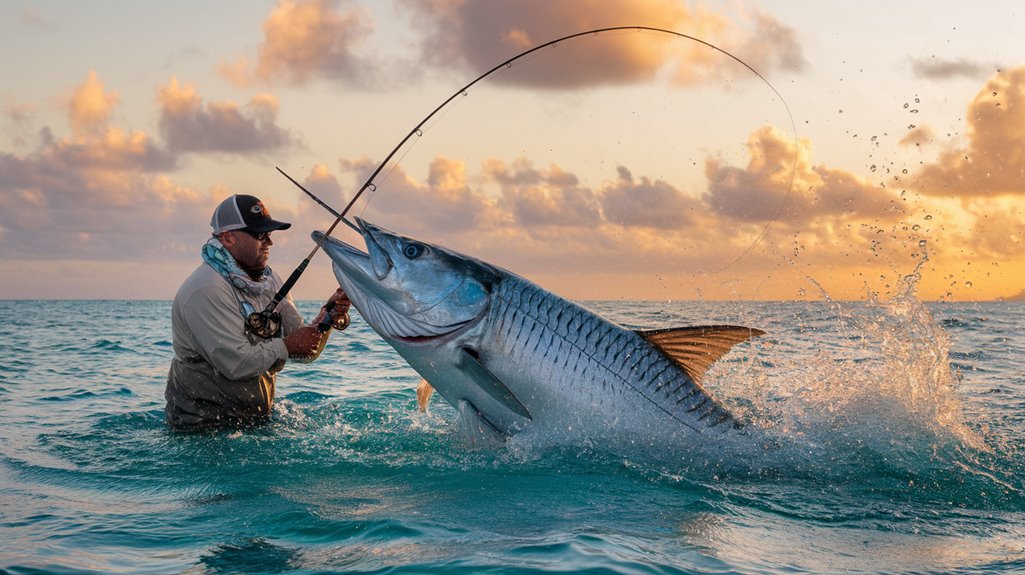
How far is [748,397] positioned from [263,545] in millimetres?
6242

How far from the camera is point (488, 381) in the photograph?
491 centimetres

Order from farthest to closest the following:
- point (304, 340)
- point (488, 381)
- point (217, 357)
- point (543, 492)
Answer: point (304, 340) → point (217, 357) → point (488, 381) → point (543, 492)

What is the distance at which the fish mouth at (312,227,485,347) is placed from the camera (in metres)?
5.04

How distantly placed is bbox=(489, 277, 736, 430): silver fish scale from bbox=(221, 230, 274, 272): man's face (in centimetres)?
198

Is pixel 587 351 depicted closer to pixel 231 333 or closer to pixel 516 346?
pixel 516 346

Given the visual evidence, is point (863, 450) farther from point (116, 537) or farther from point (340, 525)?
point (116, 537)

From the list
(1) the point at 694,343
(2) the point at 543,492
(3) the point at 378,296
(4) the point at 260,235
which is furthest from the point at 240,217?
(1) the point at 694,343

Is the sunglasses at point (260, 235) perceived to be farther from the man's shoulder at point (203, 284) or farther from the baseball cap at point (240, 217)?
the man's shoulder at point (203, 284)

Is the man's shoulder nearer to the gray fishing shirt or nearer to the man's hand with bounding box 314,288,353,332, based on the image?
the gray fishing shirt

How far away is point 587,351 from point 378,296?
48.1 inches

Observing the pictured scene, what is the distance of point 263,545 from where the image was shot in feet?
12.7

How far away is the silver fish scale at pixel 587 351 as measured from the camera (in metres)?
5.05

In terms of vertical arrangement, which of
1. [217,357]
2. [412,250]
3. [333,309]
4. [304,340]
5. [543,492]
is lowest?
[543,492]

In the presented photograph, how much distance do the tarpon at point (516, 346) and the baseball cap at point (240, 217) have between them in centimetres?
110
